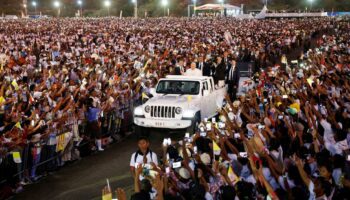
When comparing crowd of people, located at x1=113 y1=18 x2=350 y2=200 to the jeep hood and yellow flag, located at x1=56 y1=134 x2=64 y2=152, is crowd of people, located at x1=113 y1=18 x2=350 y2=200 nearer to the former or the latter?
the jeep hood

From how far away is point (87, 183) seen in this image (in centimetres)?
1039

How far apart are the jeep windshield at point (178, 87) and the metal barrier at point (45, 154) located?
161cm

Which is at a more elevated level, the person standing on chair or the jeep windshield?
the jeep windshield

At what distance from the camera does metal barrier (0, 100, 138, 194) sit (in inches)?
381

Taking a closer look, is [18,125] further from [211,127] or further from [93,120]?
[211,127]

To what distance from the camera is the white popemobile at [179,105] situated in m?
→ 13.1

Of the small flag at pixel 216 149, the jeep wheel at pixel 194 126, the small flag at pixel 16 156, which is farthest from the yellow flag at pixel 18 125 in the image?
the jeep wheel at pixel 194 126

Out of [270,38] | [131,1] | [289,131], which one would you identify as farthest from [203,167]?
[131,1]

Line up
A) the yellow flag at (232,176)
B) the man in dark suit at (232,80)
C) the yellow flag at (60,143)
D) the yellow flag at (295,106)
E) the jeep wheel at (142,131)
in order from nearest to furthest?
1. the yellow flag at (232,176)
2. the yellow flag at (295,106)
3. the yellow flag at (60,143)
4. the jeep wheel at (142,131)
5. the man in dark suit at (232,80)

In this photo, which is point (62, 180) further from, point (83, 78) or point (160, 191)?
point (83, 78)

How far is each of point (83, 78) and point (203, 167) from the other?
11.7 metres

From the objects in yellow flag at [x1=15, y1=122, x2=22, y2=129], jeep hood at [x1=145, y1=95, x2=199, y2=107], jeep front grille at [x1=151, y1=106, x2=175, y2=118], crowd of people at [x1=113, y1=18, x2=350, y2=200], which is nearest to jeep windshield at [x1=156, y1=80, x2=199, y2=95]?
jeep hood at [x1=145, y1=95, x2=199, y2=107]

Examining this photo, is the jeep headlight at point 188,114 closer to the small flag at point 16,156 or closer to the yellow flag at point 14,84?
the small flag at point 16,156

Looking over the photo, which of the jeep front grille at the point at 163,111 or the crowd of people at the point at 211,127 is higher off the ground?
the crowd of people at the point at 211,127
